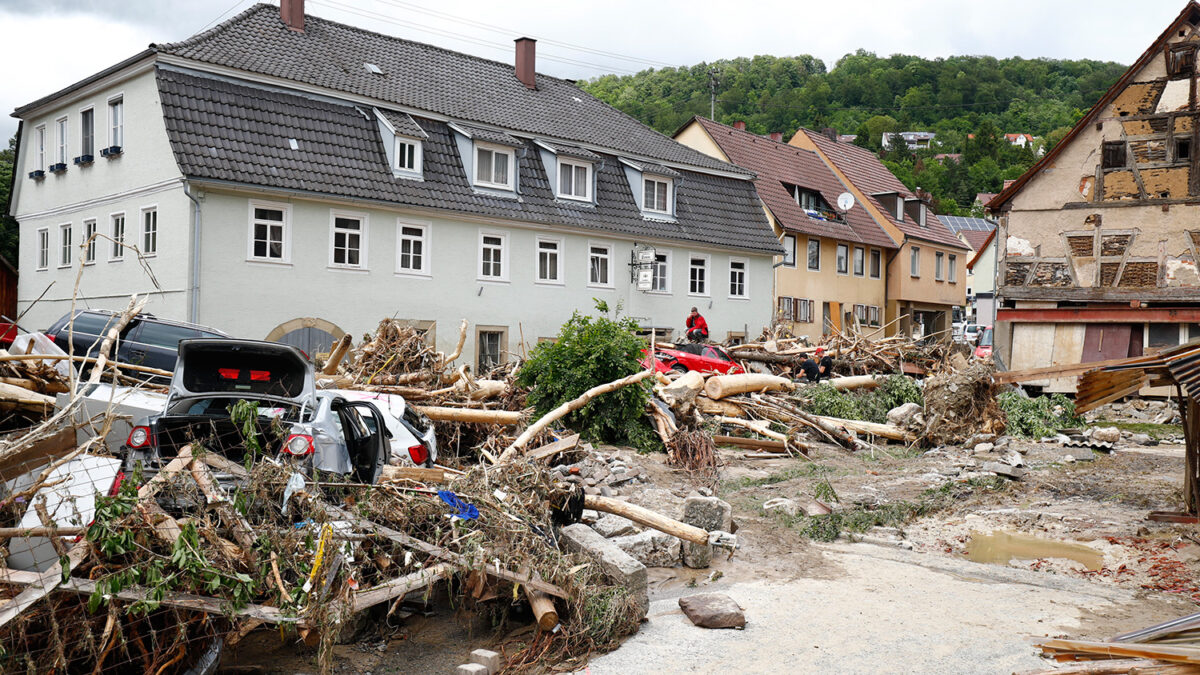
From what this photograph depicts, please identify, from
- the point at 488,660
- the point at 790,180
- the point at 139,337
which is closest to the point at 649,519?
the point at 488,660

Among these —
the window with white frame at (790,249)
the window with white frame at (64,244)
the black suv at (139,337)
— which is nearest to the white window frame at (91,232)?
the window with white frame at (64,244)

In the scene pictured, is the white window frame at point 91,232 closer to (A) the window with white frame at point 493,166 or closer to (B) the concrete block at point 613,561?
(A) the window with white frame at point 493,166

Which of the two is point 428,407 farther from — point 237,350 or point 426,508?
point 426,508

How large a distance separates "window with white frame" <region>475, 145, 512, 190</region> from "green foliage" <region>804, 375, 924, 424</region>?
1119 cm

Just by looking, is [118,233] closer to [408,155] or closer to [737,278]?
[408,155]

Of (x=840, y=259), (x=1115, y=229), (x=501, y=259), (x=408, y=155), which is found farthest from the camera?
(x=840, y=259)

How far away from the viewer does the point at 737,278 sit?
3497 centimetres

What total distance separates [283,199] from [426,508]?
17502 mm

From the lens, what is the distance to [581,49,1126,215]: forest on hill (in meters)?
84.2

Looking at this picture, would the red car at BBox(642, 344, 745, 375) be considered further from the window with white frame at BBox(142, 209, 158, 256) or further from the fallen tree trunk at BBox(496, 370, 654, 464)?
the window with white frame at BBox(142, 209, 158, 256)

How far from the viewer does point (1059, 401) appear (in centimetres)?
2430

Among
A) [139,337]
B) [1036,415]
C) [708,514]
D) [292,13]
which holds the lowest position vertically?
[708,514]

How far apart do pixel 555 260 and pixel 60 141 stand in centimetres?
1419

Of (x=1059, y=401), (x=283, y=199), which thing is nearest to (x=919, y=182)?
(x=1059, y=401)
